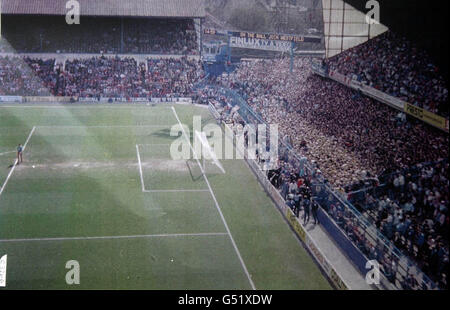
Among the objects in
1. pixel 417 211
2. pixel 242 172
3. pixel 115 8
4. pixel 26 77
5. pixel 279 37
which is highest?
pixel 115 8

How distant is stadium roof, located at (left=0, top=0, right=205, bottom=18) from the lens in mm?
51688

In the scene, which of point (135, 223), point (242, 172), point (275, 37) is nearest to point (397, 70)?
point (242, 172)

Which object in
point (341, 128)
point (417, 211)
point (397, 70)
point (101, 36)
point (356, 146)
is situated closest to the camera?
point (417, 211)

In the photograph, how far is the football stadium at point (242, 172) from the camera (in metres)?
17.8

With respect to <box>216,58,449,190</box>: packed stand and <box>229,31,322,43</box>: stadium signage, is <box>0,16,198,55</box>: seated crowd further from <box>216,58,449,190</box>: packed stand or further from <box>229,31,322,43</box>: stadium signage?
<box>216,58,449,190</box>: packed stand

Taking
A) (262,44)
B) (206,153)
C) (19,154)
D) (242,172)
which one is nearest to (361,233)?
(242,172)

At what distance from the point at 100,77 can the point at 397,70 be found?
30074 mm

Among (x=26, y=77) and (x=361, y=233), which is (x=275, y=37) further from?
(x=361, y=233)

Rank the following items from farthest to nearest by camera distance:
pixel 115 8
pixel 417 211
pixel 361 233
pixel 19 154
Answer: pixel 115 8, pixel 19 154, pixel 417 211, pixel 361 233

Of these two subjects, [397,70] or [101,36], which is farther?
[101,36]

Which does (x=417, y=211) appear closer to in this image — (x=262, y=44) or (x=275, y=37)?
(x=275, y=37)

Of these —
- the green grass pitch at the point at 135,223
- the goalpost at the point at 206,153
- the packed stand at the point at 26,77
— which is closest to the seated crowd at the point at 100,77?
the packed stand at the point at 26,77

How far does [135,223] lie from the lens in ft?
70.8

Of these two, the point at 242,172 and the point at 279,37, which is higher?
the point at 279,37
